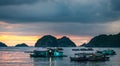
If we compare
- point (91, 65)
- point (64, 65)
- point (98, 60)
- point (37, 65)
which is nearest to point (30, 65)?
point (37, 65)

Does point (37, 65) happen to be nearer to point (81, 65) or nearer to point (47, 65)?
point (47, 65)

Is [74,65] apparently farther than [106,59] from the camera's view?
No

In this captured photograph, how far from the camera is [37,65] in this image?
14688 cm

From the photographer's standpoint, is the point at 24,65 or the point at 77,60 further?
the point at 77,60

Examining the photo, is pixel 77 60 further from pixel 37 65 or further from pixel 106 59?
pixel 37 65

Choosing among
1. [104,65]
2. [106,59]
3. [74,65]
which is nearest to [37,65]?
[74,65]

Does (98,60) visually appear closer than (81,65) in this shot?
No

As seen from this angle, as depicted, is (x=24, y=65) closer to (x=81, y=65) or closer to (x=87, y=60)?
(x=81, y=65)

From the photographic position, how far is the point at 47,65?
147750 millimetres

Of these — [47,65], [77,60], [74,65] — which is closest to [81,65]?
[74,65]

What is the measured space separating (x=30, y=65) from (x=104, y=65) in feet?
94.4

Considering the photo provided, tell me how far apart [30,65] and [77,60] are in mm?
28192

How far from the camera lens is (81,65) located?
143m

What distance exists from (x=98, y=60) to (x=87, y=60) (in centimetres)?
490
